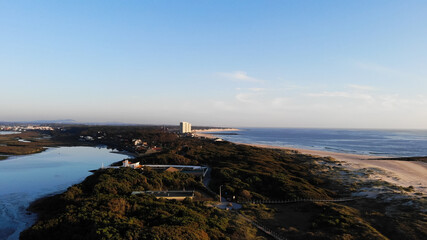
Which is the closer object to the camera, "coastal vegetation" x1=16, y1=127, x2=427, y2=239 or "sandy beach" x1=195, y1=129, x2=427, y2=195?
"coastal vegetation" x1=16, y1=127, x2=427, y2=239

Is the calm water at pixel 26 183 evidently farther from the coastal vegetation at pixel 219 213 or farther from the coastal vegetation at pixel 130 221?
the coastal vegetation at pixel 130 221

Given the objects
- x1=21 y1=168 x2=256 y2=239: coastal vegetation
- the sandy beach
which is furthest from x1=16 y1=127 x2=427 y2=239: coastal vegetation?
the sandy beach

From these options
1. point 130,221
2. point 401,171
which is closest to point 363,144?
point 401,171

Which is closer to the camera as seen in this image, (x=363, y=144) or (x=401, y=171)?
(x=401, y=171)

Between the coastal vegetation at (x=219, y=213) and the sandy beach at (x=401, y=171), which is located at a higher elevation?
the coastal vegetation at (x=219, y=213)

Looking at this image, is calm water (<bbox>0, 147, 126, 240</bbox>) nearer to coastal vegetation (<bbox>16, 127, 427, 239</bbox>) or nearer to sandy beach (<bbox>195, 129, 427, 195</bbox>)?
coastal vegetation (<bbox>16, 127, 427, 239</bbox>)

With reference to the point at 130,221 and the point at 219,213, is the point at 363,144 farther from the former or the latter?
the point at 130,221

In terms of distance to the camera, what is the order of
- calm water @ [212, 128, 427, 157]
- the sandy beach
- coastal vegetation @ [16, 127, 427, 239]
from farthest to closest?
1. calm water @ [212, 128, 427, 157]
2. the sandy beach
3. coastal vegetation @ [16, 127, 427, 239]

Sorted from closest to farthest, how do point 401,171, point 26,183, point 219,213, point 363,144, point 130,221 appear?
point 130,221, point 219,213, point 26,183, point 401,171, point 363,144

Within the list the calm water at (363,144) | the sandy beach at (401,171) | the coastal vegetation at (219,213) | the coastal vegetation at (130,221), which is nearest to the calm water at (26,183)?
the coastal vegetation at (219,213)
